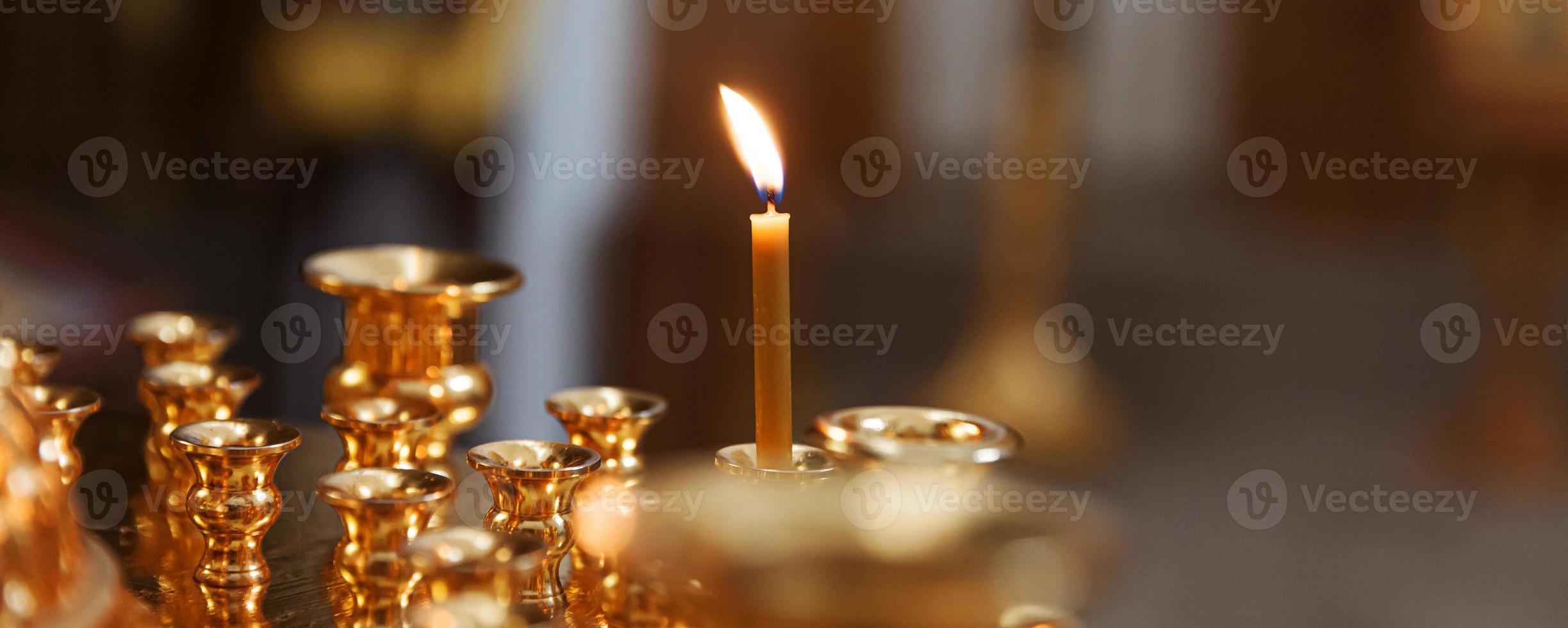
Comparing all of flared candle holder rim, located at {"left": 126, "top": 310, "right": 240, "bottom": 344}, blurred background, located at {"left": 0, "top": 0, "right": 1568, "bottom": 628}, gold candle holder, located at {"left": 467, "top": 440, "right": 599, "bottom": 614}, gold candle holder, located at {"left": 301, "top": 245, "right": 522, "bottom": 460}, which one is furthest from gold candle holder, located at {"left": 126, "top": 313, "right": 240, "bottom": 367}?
blurred background, located at {"left": 0, "top": 0, "right": 1568, "bottom": 628}

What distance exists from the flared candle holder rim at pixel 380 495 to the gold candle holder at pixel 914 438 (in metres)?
0.11

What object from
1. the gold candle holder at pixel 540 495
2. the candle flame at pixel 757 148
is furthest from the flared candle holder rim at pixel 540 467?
the candle flame at pixel 757 148

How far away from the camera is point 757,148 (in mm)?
368

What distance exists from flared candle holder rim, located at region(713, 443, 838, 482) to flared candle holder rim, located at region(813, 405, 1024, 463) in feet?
0.07

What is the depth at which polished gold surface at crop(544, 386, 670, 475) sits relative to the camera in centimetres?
46

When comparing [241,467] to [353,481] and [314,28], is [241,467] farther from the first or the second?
[314,28]

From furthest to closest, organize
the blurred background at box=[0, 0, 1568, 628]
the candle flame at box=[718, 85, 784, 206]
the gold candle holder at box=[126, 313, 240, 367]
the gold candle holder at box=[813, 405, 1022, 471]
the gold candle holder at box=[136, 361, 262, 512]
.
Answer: the blurred background at box=[0, 0, 1568, 628], the gold candle holder at box=[126, 313, 240, 367], the gold candle holder at box=[136, 361, 262, 512], the candle flame at box=[718, 85, 784, 206], the gold candle holder at box=[813, 405, 1022, 471]

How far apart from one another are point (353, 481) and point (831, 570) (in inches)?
6.0

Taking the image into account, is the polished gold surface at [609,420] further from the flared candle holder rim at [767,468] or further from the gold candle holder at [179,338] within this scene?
the gold candle holder at [179,338]

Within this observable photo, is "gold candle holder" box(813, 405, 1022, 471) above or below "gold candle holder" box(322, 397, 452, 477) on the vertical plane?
above

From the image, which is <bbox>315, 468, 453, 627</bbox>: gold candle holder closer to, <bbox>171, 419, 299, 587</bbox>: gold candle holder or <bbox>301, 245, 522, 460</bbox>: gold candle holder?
<bbox>171, 419, 299, 587</bbox>: gold candle holder

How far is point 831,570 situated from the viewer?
0.92 feet

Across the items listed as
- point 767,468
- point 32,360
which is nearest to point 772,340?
point 767,468

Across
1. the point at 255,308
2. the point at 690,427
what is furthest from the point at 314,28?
the point at 690,427
